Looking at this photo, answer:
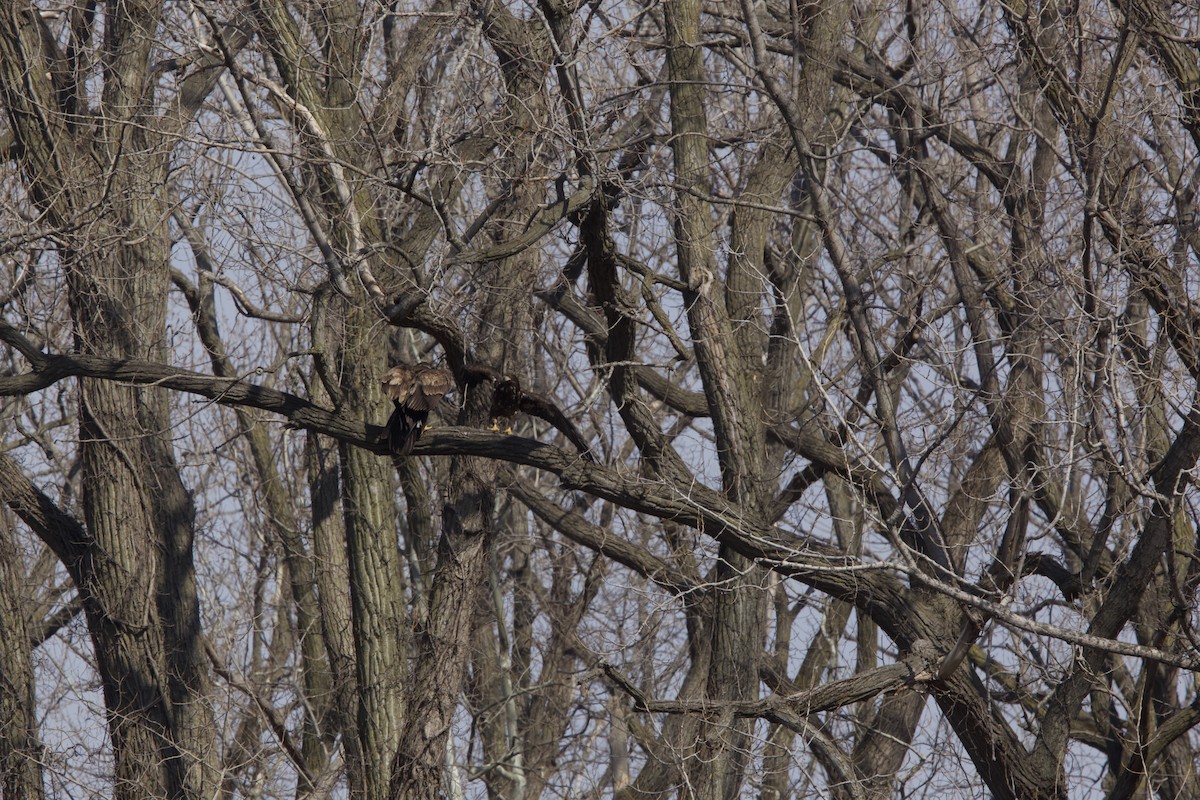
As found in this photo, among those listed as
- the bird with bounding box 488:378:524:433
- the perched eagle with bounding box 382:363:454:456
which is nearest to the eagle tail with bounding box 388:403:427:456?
the perched eagle with bounding box 382:363:454:456

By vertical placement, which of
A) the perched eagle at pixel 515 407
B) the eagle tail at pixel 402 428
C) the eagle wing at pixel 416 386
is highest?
the perched eagle at pixel 515 407

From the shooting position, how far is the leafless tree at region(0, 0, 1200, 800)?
6934 millimetres

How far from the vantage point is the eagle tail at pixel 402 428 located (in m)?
6.59

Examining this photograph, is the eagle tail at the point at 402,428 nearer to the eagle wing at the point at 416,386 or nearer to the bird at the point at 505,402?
the eagle wing at the point at 416,386

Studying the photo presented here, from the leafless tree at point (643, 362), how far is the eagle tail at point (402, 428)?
0.13 m

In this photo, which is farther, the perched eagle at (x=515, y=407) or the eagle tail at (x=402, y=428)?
the perched eagle at (x=515, y=407)

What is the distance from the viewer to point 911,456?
7.88m

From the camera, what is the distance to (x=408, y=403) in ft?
21.6

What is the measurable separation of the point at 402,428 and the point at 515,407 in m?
1.07

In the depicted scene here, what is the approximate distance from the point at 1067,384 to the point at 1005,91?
88.3 inches

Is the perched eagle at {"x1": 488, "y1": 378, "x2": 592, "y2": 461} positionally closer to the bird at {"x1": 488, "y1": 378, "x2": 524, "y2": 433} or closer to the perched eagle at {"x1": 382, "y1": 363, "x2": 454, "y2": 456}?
the bird at {"x1": 488, "y1": 378, "x2": 524, "y2": 433}

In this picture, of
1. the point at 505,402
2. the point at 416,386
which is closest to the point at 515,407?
the point at 505,402

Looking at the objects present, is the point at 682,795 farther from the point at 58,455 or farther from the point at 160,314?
the point at 58,455

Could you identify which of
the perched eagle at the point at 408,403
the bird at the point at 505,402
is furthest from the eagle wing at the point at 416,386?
the bird at the point at 505,402
